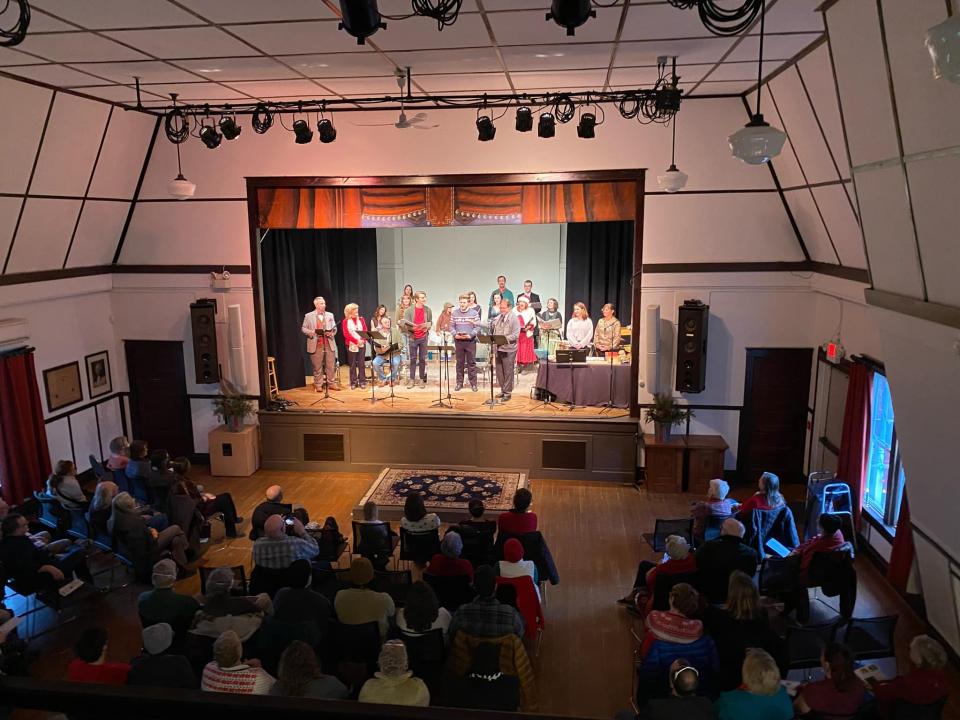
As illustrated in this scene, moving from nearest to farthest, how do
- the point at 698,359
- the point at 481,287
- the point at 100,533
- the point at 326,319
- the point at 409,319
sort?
the point at 100,533, the point at 698,359, the point at 326,319, the point at 409,319, the point at 481,287

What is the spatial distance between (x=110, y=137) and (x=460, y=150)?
4203mm

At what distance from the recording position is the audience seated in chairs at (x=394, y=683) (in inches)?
143

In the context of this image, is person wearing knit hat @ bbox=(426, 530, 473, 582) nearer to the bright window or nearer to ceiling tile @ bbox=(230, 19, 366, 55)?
ceiling tile @ bbox=(230, 19, 366, 55)

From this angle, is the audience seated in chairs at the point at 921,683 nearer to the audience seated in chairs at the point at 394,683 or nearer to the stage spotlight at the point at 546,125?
the audience seated in chairs at the point at 394,683

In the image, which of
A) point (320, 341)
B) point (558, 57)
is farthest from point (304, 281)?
point (558, 57)

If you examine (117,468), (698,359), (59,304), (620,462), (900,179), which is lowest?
(620,462)

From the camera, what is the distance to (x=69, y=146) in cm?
771

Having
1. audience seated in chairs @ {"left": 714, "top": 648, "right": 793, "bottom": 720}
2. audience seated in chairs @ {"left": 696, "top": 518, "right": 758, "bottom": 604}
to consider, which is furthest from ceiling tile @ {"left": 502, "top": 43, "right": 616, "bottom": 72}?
audience seated in chairs @ {"left": 714, "top": 648, "right": 793, "bottom": 720}

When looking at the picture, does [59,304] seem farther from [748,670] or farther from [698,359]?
[748,670]

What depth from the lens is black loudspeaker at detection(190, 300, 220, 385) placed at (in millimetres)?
9797

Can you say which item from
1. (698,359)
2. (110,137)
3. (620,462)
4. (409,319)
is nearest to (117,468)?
(110,137)

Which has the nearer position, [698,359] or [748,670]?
[748,670]

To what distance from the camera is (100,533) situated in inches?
267

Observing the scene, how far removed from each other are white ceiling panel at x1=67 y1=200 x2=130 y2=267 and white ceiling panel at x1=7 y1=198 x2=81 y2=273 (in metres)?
0.21
